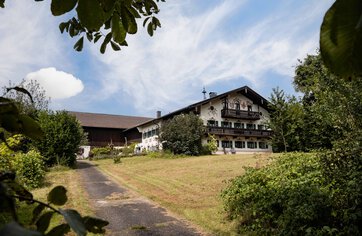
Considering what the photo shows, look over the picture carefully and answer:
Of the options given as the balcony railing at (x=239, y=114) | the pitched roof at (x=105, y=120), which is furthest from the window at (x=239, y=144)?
the pitched roof at (x=105, y=120)

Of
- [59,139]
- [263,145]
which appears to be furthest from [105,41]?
[263,145]

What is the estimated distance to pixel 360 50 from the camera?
2.28ft

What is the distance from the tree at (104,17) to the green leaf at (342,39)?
62 centimetres

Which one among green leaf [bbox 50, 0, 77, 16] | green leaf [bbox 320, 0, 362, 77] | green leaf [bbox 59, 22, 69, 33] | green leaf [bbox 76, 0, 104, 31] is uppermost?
green leaf [bbox 59, 22, 69, 33]

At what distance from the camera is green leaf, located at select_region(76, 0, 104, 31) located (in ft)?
3.23

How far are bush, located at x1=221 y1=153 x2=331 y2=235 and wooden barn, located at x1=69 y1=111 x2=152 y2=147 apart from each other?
147 ft

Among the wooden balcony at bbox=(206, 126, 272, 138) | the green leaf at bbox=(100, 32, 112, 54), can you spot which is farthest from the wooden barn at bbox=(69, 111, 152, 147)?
the green leaf at bbox=(100, 32, 112, 54)

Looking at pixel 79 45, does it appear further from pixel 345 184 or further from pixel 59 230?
pixel 345 184

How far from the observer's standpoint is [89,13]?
3.25 feet

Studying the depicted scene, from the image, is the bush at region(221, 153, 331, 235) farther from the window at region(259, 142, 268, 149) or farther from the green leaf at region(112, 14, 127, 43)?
the window at region(259, 142, 268, 149)

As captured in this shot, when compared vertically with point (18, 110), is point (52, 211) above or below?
below

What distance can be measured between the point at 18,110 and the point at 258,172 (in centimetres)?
923

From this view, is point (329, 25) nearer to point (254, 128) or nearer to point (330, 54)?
point (330, 54)

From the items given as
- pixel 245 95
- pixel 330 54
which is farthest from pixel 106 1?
pixel 245 95
